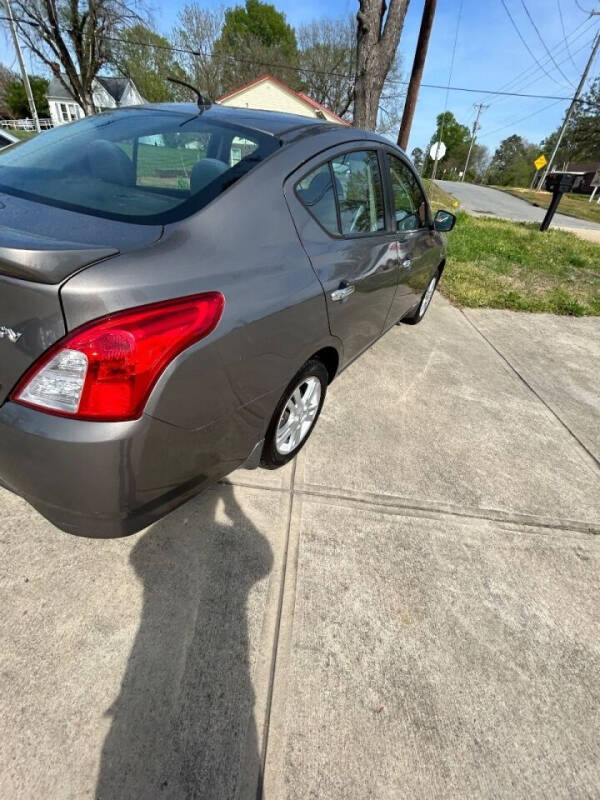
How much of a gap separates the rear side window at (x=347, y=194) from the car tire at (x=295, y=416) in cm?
71

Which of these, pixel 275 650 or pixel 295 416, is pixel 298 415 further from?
pixel 275 650

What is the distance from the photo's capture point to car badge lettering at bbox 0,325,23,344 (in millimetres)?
1178

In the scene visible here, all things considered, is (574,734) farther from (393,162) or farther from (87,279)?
(393,162)

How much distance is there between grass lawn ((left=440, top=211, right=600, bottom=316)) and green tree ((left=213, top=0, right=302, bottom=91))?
34.7 m

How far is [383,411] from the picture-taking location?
3.05m

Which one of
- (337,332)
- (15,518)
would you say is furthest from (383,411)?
(15,518)

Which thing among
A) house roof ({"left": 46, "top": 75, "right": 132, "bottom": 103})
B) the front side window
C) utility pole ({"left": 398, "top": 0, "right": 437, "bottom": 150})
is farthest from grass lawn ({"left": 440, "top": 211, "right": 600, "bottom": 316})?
house roof ({"left": 46, "top": 75, "right": 132, "bottom": 103})

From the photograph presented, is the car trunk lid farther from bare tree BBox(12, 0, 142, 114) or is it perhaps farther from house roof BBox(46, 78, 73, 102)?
house roof BBox(46, 78, 73, 102)

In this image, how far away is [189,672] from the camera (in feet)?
4.83

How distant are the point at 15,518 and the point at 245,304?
147 centimetres

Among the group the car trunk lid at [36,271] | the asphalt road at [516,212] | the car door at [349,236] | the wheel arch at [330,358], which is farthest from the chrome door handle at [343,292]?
the asphalt road at [516,212]

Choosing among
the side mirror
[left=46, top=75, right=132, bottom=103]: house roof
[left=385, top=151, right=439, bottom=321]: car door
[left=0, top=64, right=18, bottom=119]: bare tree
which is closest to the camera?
[left=385, top=151, right=439, bottom=321]: car door

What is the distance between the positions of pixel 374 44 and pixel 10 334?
1053 cm

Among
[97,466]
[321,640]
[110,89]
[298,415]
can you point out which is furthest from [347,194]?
[110,89]
